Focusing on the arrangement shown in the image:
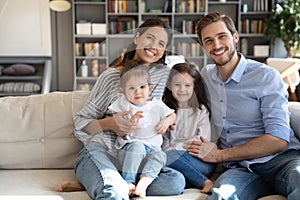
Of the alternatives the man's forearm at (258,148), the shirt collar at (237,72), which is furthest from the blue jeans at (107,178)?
the shirt collar at (237,72)

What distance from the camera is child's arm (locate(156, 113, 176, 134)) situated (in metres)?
1.61

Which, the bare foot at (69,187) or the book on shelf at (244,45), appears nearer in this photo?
the bare foot at (69,187)

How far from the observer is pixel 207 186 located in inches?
65.7

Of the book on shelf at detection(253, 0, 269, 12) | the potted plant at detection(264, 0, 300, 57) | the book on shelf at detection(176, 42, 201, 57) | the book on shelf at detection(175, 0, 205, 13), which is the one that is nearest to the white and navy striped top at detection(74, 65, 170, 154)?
the book on shelf at detection(176, 42, 201, 57)

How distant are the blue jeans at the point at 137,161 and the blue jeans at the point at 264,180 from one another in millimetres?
250

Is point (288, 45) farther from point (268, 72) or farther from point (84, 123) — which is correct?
point (84, 123)

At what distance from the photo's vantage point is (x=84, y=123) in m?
1.71

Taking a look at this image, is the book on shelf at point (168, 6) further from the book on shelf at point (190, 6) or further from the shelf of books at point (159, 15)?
the book on shelf at point (190, 6)

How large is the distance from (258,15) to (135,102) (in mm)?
5041

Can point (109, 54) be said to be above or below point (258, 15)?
below

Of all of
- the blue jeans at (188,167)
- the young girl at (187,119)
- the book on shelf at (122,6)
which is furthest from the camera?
the book on shelf at (122,6)

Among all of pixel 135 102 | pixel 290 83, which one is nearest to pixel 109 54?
pixel 135 102

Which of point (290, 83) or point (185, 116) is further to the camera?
point (290, 83)

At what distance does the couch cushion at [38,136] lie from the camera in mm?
1910
